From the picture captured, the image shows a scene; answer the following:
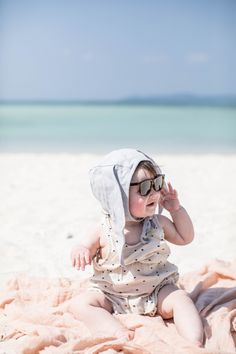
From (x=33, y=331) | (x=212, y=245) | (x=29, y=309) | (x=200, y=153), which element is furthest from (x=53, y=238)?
(x=200, y=153)

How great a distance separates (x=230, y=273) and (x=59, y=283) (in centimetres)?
103

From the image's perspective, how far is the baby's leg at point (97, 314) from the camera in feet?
8.99

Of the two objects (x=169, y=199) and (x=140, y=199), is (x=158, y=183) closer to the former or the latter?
(x=140, y=199)

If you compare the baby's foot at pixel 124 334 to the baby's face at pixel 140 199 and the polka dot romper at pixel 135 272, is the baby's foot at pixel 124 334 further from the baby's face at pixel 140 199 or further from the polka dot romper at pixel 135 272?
the baby's face at pixel 140 199

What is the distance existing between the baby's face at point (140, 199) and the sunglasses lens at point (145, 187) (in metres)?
0.02

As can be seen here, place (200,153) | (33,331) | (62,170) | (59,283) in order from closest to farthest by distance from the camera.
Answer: (33,331)
(59,283)
(62,170)
(200,153)

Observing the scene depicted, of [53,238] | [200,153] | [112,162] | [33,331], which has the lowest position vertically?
[33,331]

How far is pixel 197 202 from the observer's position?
645 centimetres

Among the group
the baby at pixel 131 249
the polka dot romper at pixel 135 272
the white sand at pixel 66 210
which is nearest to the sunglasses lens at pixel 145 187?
the baby at pixel 131 249

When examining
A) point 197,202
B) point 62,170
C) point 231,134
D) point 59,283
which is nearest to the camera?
point 59,283

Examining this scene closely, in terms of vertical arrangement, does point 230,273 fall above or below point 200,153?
below

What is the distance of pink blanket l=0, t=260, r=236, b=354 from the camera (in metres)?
2.57

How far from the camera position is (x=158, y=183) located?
2869mm

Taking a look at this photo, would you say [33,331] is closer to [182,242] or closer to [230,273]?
[182,242]
